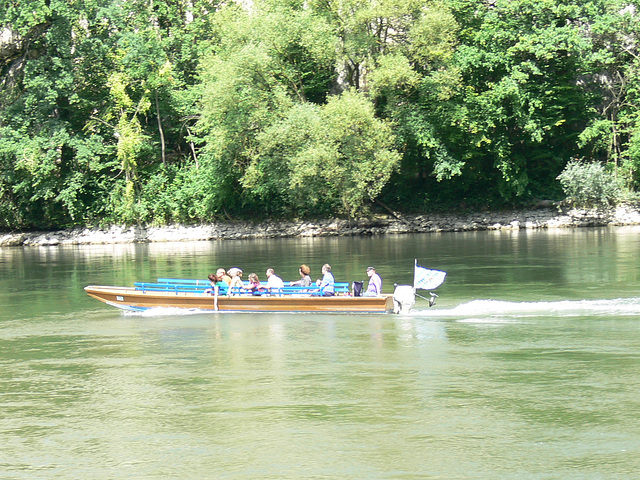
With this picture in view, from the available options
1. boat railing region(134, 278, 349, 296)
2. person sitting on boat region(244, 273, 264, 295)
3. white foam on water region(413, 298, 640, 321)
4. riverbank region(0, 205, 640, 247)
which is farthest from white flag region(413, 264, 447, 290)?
riverbank region(0, 205, 640, 247)

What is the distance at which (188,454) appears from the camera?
12242 millimetres

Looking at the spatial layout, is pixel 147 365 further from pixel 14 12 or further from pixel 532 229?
pixel 14 12

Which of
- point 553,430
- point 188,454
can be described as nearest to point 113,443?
point 188,454

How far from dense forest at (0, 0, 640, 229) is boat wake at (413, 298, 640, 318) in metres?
32.2

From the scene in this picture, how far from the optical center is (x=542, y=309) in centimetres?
Answer: 2322

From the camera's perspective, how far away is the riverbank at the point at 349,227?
57.0 meters

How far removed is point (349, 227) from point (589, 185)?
1793cm

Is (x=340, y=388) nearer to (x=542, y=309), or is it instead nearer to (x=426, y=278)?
(x=426, y=278)

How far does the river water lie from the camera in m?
11.9

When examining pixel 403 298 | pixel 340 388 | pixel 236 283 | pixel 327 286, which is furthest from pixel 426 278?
pixel 340 388

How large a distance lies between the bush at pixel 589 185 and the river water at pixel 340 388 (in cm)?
2746

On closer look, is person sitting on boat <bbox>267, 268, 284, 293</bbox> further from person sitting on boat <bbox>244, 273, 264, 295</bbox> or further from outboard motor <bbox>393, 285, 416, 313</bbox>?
outboard motor <bbox>393, 285, 416, 313</bbox>

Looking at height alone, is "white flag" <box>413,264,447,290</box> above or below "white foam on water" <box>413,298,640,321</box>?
above

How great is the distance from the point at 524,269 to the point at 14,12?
158 feet
